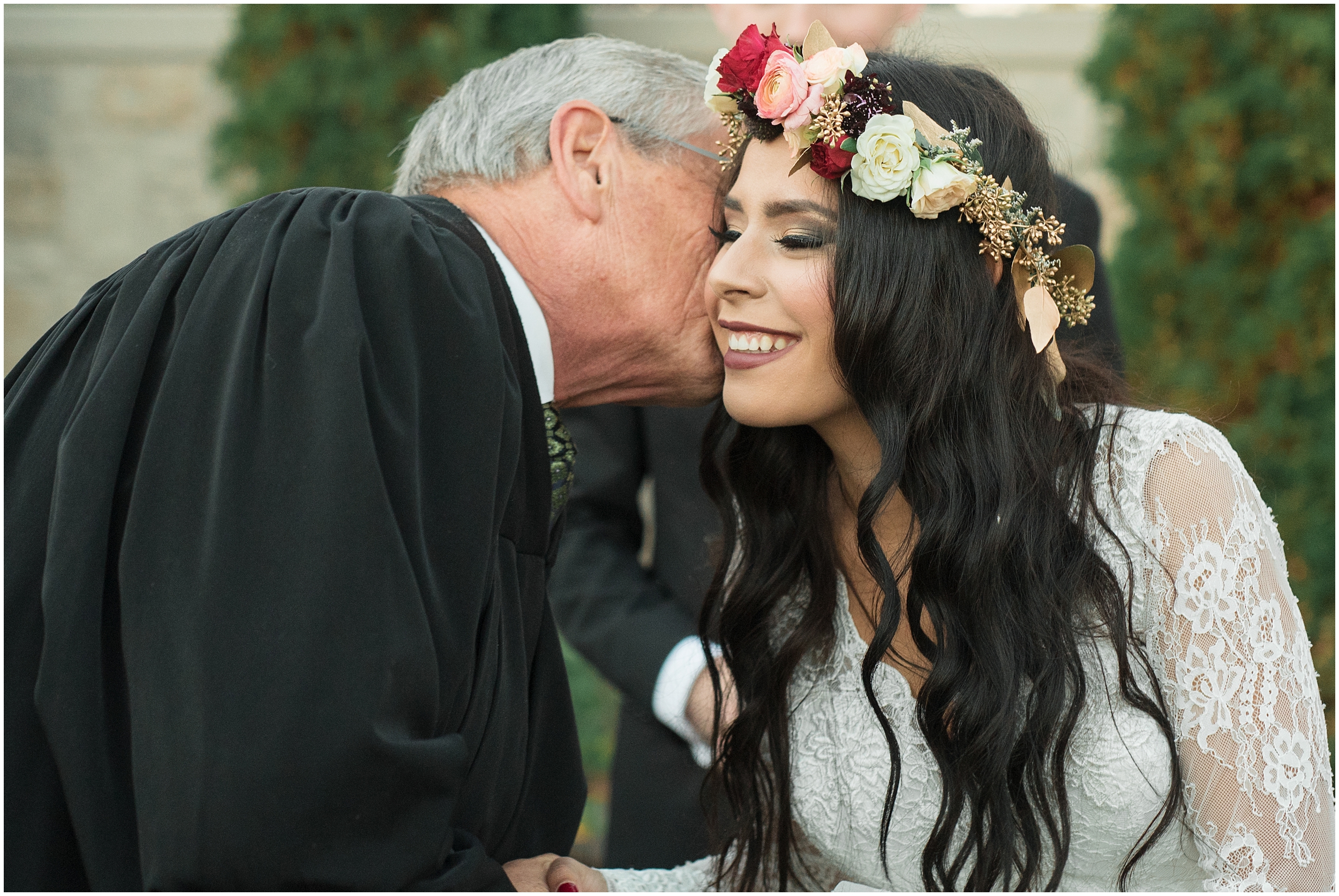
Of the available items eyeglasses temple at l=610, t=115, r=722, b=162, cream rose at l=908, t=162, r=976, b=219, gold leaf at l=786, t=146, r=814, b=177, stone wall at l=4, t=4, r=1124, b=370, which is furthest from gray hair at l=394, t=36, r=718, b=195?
stone wall at l=4, t=4, r=1124, b=370

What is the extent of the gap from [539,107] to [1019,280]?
3.38ft

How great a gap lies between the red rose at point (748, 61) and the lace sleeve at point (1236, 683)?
1.08 metres

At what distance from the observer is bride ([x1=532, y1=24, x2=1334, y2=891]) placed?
82.2 inches

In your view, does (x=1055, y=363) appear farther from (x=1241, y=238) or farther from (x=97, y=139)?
(x=97, y=139)

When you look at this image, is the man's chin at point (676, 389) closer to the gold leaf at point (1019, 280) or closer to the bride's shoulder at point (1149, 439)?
the gold leaf at point (1019, 280)

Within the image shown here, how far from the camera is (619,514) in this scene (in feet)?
11.3


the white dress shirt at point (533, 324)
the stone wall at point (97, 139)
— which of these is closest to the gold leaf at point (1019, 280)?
the white dress shirt at point (533, 324)

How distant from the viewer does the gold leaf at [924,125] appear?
2.15 meters

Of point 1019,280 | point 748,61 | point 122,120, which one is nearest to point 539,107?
point 748,61

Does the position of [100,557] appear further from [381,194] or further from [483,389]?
[381,194]

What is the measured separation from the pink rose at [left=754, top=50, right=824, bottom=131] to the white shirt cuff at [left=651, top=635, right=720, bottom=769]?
140 cm

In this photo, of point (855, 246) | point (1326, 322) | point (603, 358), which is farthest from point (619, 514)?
point (1326, 322)

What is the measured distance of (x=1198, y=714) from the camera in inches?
82.4

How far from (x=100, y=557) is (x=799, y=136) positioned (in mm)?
1392
